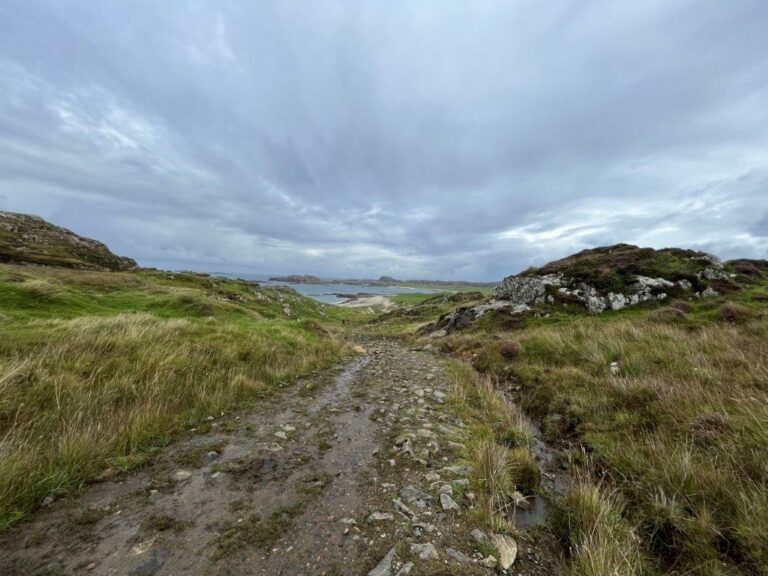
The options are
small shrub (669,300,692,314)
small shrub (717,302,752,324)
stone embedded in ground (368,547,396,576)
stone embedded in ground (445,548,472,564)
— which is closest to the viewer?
stone embedded in ground (368,547,396,576)

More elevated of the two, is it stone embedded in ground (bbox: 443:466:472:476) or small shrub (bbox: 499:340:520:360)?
small shrub (bbox: 499:340:520:360)

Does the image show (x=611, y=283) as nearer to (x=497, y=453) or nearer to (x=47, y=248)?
(x=497, y=453)

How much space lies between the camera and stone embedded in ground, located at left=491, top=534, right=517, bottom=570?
4.08m

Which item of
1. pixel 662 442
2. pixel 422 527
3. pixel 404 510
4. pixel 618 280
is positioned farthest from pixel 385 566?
pixel 618 280

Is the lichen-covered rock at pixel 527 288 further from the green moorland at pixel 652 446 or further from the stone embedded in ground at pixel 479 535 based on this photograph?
the stone embedded in ground at pixel 479 535

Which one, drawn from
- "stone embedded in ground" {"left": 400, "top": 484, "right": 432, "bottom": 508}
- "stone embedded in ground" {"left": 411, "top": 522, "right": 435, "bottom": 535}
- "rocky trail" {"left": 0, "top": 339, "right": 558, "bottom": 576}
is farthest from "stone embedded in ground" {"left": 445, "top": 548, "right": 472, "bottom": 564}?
"stone embedded in ground" {"left": 400, "top": 484, "right": 432, "bottom": 508}

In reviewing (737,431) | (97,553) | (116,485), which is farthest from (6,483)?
(737,431)

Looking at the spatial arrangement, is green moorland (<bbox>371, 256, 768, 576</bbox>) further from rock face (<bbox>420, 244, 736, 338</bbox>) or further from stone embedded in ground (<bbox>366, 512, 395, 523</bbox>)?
rock face (<bbox>420, 244, 736, 338</bbox>)

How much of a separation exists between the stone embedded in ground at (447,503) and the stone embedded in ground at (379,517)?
86 centimetres

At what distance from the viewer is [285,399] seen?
10703 mm

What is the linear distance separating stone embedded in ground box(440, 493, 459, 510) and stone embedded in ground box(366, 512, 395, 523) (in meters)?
0.86

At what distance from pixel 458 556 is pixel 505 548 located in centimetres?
72

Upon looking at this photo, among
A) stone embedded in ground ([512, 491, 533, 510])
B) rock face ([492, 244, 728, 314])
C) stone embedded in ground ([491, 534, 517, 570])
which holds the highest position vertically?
rock face ([492, 244, 728, 314])

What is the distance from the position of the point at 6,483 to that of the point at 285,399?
259 inches
